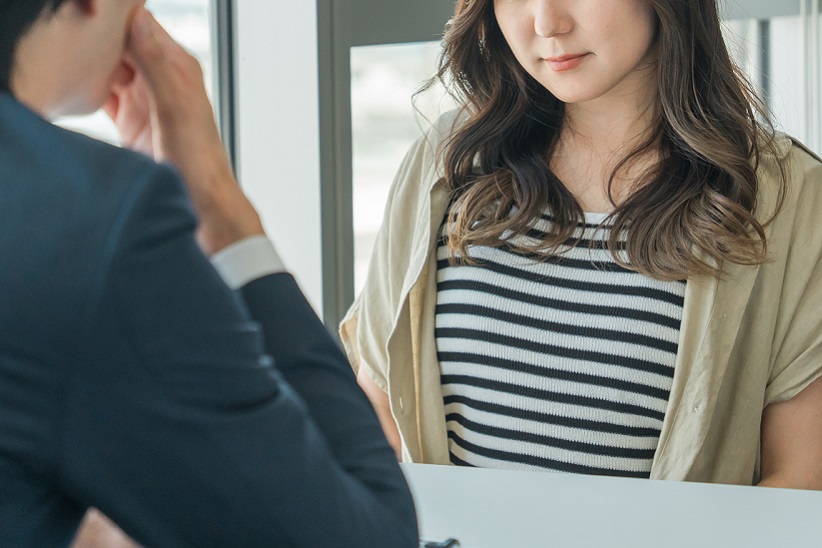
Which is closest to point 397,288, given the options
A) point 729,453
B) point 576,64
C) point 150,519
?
point 576,64

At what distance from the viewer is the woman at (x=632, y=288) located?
4.14 feet

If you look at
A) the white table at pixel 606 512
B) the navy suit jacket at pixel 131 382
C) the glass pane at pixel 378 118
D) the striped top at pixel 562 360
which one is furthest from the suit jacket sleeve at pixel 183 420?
the glass pane at pixel 378 118

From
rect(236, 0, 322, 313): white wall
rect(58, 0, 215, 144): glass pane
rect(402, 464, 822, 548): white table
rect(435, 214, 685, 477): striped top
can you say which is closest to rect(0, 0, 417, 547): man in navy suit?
rect(402, 464, 822, 548): white table

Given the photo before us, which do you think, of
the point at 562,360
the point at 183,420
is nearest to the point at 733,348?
the point at 562,360

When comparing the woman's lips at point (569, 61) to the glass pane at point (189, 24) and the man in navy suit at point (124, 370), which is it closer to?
the man in navy suit at point (124, 370)

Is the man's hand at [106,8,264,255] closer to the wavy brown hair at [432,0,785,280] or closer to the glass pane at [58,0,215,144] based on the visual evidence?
the wavy brown hair at [432,0,785,280]

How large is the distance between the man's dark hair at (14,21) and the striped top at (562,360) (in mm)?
913

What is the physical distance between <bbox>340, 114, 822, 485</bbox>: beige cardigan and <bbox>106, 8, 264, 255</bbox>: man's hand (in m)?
0.78

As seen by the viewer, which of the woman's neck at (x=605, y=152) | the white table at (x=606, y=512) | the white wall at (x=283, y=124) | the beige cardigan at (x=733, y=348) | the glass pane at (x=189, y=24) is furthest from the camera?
the white wall at (x=283, y=124)

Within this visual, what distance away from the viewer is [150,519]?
1.48ft

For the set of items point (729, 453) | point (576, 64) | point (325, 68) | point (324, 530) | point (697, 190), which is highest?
point (325, 68)

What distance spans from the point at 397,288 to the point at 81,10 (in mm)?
987

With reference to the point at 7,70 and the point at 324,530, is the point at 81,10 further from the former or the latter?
the point at 324,530

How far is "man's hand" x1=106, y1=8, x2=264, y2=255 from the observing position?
61 cm
